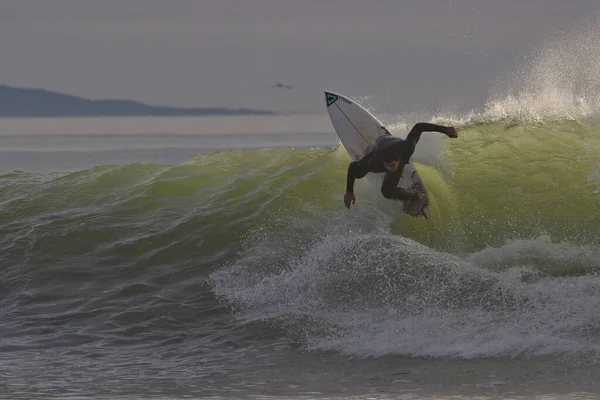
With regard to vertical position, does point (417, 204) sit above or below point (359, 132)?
below

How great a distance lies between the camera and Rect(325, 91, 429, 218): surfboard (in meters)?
13.2

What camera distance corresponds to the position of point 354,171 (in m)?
11.8

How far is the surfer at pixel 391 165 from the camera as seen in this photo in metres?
11.7

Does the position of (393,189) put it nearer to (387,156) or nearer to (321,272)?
(387,156)

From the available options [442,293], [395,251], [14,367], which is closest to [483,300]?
[442,293]

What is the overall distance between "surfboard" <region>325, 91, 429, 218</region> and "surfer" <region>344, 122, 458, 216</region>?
321mm

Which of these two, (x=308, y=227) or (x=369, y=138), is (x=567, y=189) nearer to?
(x=369, y=138)

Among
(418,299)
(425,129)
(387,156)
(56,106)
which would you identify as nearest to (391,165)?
(387,156)

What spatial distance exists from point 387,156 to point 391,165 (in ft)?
0.55

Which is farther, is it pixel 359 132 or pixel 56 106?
pixel 56 106

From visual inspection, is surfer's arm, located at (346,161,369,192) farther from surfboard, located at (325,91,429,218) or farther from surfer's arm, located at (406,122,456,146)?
surfboard, located at (325,91,429,218)

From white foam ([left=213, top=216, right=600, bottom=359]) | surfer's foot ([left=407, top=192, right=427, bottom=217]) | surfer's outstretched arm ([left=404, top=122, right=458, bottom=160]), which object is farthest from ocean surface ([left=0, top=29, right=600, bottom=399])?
surfer's outstretched arm ([left=404, top=122, right=458, bottom=160])

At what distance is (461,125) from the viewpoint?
51.3ft

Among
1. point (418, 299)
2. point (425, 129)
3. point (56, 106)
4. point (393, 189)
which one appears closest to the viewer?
point (418, 299)
